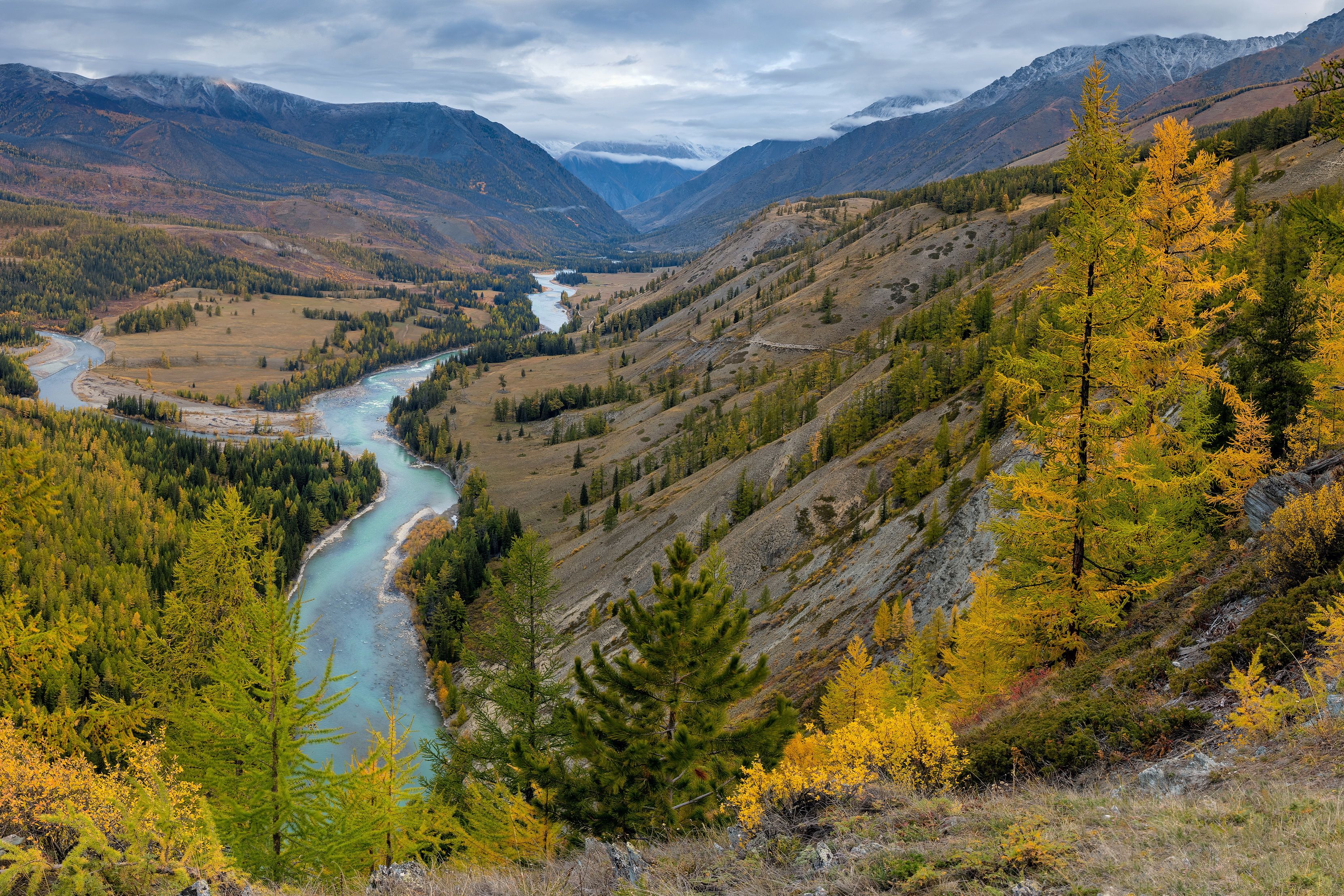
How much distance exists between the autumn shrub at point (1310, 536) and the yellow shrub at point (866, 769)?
938 centimetres

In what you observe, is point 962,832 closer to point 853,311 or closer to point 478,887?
point 478,887

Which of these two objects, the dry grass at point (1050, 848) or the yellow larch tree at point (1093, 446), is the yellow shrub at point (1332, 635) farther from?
the yellow larch tree at point (1093, 446)

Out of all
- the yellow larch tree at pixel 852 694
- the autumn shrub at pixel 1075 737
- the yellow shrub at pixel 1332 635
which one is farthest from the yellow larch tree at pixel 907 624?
the yellow shrub at pixel 1332 635

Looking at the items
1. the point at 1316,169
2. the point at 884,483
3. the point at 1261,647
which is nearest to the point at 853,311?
the point at 1316,169

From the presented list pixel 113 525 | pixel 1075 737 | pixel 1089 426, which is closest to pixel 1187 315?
pixel 1089 426

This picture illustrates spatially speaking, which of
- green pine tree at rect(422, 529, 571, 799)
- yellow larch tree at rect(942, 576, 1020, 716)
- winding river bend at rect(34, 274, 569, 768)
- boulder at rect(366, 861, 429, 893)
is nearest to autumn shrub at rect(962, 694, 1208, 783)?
yellow larch tree at rect(942, 576, 1020, 716)

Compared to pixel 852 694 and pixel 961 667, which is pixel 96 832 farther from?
pixel 852 694

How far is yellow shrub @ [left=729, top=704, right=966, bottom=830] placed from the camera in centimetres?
1520

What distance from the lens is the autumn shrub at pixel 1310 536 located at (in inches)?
659

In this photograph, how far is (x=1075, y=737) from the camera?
15.7 m

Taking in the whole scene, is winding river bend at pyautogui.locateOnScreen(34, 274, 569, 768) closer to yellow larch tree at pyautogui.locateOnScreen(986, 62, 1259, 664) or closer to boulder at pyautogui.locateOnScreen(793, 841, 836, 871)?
boulder at pyautogui.locateOnScreen(793, 841, 836, 871)

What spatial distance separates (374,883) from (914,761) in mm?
12139

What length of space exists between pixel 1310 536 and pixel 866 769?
12.4m

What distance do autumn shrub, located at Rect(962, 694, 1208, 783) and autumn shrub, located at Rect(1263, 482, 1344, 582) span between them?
5250 mm
